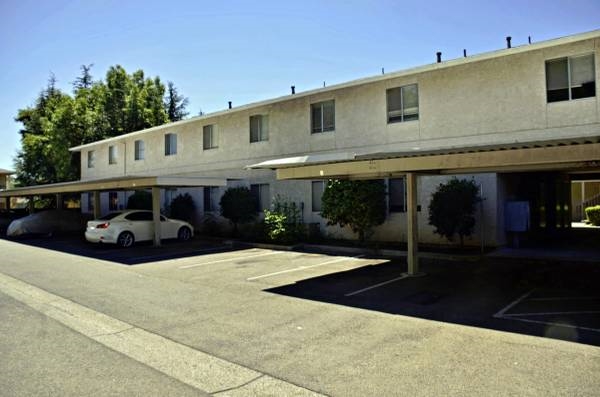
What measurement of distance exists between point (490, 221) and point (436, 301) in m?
7.33

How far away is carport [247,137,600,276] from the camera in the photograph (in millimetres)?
7357

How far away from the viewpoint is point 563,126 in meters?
12.8

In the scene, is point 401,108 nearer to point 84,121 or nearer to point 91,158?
point 91,158

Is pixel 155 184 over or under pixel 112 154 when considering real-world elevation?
under

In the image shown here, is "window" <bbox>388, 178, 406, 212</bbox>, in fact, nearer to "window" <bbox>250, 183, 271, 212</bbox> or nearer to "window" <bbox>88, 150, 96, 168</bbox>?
"window" <bbox>250, 183, 271, 212</bbox>

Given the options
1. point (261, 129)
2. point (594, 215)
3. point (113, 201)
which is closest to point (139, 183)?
point (261, 129)

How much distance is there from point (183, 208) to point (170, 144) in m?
4.75

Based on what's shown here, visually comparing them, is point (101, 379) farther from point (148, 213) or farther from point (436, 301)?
point (148, 213)

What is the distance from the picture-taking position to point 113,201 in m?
32.0

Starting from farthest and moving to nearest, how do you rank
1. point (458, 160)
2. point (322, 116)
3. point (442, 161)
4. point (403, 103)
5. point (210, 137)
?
1. point (210, 137)
2. point (322, 116)
3. point (403, 103)
4. point (442, 161)
5. point (458, 160)

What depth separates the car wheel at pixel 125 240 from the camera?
17875 millimetres

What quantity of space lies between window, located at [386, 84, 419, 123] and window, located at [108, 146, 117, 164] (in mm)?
22751

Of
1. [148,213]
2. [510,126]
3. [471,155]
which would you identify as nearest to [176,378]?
[471,155]

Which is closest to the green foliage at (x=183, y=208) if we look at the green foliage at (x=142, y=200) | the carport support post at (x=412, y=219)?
the green foliage at (x=142, y=200)
